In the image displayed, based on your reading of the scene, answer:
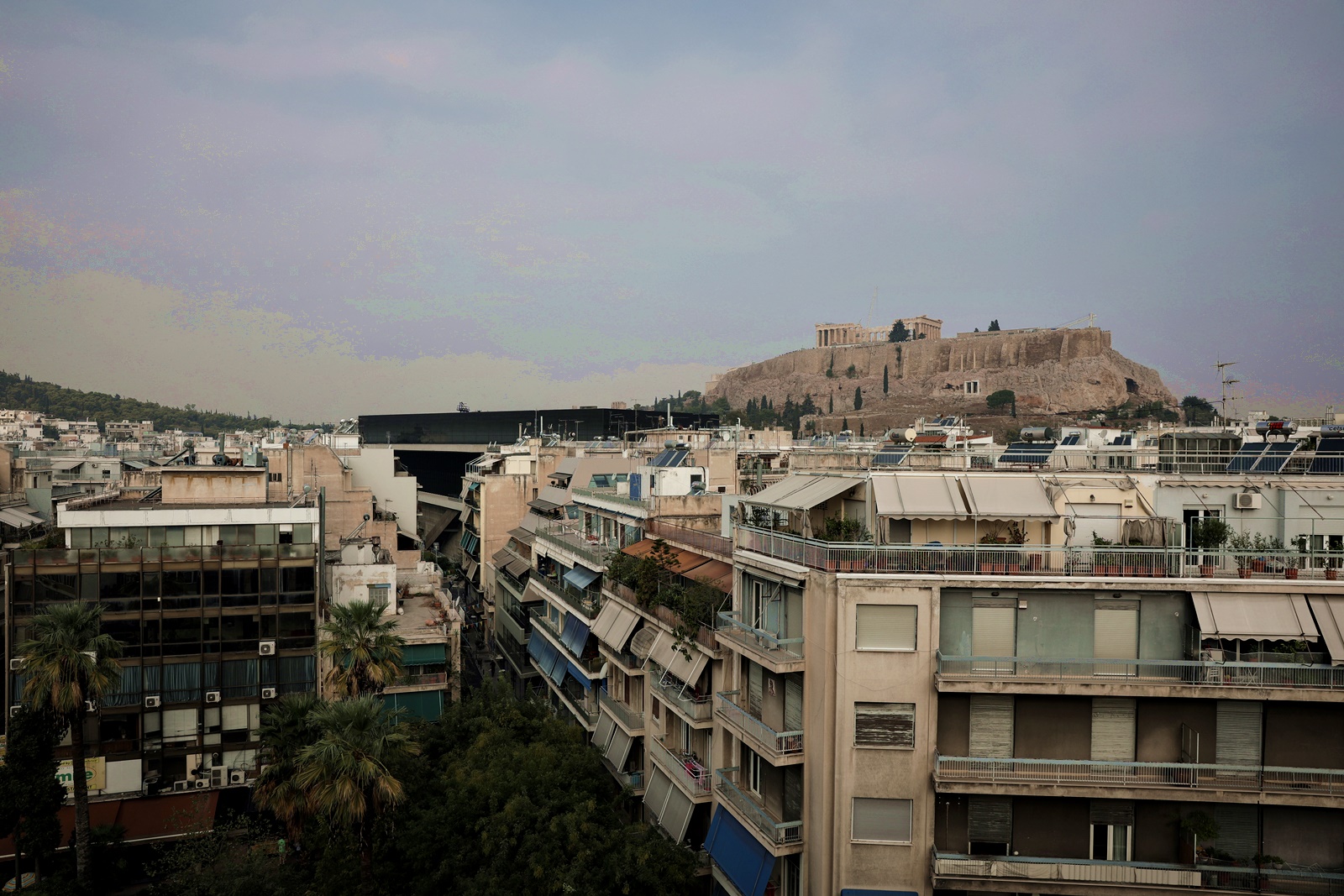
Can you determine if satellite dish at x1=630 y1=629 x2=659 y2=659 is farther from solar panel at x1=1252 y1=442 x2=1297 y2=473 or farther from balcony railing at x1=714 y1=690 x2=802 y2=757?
solar panel at x1=1252 y1=442 x2=1297 y2=473

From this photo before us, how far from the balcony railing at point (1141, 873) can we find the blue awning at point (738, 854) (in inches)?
173

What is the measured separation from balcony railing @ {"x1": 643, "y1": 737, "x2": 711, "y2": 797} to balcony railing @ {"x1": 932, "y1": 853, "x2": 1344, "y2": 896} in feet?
28.5

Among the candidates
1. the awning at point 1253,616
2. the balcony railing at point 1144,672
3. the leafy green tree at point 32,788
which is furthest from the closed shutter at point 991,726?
the leafy green tree at point 32,788

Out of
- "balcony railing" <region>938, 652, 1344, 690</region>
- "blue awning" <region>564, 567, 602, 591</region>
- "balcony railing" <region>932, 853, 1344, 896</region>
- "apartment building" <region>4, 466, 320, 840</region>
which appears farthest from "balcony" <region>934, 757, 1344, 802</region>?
"apartment building" <region>4, 466, 320, 840</region>

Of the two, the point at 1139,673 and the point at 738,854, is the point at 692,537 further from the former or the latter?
the point at 1139,673

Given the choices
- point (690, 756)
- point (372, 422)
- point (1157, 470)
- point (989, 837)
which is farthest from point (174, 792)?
point (372, 422)

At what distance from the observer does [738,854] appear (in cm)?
2230

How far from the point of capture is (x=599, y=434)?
10706cm

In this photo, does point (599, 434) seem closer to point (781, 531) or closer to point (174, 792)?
point (174, 792)

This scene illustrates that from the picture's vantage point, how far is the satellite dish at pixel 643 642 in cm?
3064

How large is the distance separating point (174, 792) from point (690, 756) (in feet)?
66.3

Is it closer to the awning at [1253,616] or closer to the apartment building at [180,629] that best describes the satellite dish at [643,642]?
the apartment building at [180,629]

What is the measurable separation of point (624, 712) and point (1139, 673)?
20.0 m

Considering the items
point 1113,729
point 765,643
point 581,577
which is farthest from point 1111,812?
point 581,577
